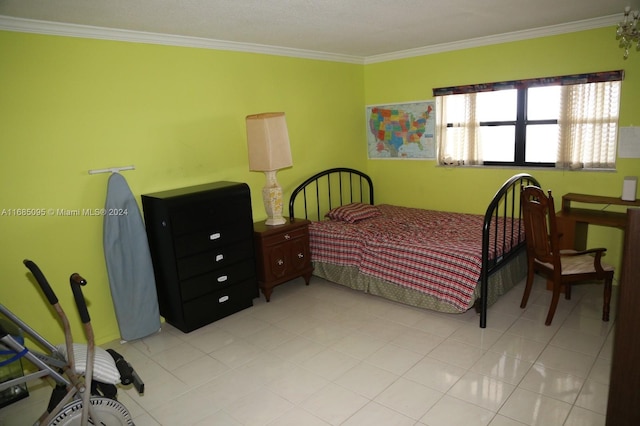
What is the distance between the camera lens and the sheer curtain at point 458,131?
4.54 meters

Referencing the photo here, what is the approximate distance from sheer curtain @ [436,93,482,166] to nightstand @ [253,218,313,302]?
1.88 m

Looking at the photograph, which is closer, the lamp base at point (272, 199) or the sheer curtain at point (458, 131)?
the lamp base at point (272, 199)

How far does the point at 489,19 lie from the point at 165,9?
2.52 m

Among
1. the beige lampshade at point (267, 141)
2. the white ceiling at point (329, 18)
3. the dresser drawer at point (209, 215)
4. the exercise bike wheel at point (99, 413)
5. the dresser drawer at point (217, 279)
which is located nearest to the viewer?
the exercise bike wheel at point (99, 413)

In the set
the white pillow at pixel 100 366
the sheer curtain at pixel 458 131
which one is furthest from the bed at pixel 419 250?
the white pillow at pixel 100 366

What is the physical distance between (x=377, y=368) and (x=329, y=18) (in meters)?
2.53

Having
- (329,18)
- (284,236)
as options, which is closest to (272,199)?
(284,236)

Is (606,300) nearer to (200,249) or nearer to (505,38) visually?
(505,38)

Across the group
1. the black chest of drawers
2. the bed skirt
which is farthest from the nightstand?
the bed skirt

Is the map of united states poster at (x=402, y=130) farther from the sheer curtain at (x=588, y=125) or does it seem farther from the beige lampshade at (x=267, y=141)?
the beige lampshade at (x=267, y=141)

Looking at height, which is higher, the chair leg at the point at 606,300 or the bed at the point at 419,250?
the bed at the point at 419,250

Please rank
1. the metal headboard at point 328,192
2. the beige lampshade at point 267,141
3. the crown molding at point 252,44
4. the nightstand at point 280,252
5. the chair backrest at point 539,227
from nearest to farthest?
the crown molding at point 252,44, the chair backrest at point 539,227, the beige lampshade at point 267,141, the nightstand at point 280,252, the metal headboard at point 328,192

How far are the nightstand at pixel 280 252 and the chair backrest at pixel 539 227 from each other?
195cm

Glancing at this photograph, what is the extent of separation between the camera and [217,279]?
11.6 feet
